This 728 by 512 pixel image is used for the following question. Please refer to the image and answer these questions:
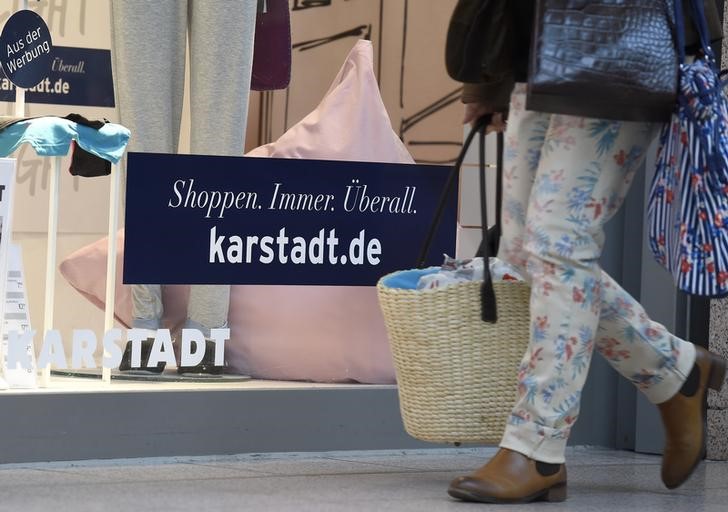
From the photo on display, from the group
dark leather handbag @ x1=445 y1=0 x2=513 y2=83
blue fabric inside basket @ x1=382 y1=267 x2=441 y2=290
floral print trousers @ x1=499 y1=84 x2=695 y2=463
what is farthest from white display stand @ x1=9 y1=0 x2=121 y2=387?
floral print trousers @ x1=499 y1=84 x2=695 y2=463

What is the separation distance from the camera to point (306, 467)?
336 centimetres

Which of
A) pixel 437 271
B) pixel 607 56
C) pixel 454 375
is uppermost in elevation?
pixel 607 56

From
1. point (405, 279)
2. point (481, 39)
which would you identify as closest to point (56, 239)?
point (405, 279)

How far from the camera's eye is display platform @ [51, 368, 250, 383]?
336 centimetres

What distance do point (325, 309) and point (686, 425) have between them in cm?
107

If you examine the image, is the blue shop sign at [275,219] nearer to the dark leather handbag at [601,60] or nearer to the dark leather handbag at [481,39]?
the dark leather handbag at [481,39]

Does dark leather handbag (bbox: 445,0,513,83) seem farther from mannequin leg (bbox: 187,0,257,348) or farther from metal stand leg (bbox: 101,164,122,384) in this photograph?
metal stand leg (bbox: 101,164,122,384)

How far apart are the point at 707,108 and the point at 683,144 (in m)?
0.10

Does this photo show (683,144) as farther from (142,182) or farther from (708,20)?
(142,182)

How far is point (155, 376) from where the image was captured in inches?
137

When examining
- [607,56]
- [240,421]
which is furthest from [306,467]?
[607,56]

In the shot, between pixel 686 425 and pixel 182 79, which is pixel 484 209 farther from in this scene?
pixel 182 79

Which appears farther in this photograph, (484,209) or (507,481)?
(484,209)

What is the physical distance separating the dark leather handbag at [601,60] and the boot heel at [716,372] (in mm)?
654
